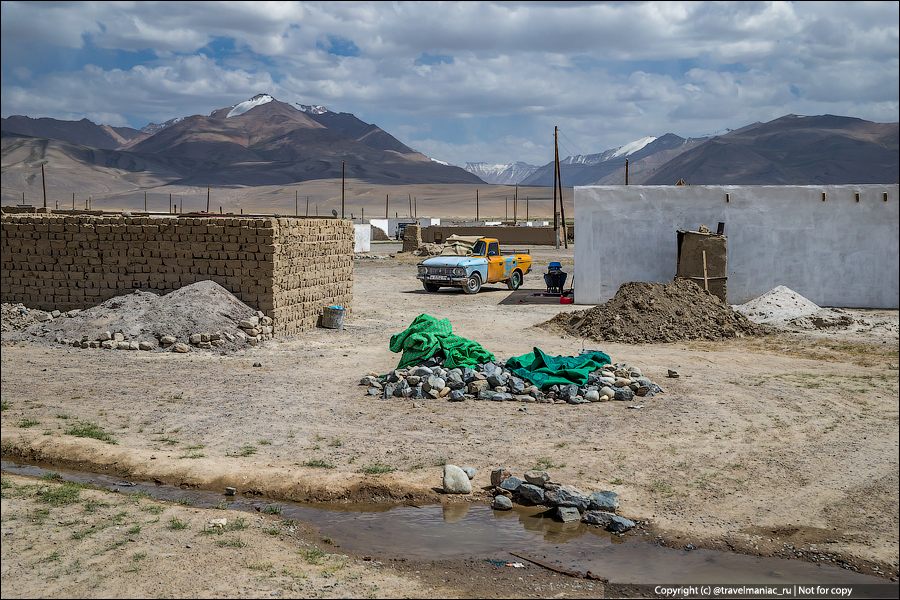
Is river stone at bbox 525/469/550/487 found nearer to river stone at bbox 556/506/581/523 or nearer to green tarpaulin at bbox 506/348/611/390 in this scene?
river stone at bbox 556/506/581/523

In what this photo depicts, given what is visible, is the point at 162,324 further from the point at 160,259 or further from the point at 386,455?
the point at 386,455

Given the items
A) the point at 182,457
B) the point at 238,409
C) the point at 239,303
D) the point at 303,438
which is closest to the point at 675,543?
the point at 303,438

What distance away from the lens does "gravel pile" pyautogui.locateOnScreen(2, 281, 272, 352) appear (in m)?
13.7

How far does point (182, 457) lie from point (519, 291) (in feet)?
→ 60.4

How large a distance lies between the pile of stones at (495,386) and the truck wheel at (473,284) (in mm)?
12678

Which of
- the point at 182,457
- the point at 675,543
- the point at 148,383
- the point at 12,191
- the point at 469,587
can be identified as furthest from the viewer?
the point at 12,191

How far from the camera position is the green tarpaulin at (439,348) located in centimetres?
1158

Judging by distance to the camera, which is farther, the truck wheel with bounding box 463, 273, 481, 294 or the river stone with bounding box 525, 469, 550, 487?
the truck wheel with bounding box 463, 273, 481, 294

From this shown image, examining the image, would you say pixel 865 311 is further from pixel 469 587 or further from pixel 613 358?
pixel 469 587

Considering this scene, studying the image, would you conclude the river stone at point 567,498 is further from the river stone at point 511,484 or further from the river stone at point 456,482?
the river stone at point 456,482

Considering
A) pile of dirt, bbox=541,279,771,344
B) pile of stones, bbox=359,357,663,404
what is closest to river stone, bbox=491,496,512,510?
pile of stones, bbox=359,357,663,404

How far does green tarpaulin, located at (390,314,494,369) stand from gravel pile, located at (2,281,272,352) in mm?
3908

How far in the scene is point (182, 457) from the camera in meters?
7.83

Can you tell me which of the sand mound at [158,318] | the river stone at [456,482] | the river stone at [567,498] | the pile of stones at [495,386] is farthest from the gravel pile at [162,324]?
the river stone at [567,498]
